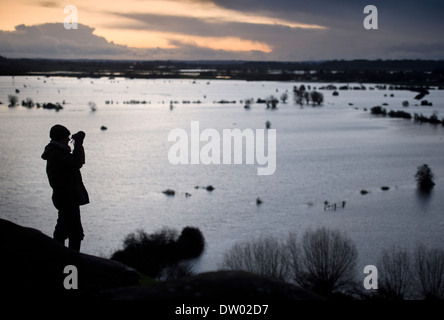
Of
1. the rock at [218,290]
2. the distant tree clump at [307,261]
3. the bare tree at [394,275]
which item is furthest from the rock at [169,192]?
the rock at [218,290]

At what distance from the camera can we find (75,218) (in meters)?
5.39

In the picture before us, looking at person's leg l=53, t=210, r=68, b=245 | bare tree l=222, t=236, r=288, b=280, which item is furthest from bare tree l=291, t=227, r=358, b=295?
person's leg l=53, t=210, r=68, b=245

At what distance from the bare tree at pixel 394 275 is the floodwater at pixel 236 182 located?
1303 millimetres

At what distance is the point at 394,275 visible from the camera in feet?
66.5

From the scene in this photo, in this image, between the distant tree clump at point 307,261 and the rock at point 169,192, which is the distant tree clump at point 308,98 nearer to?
the rock at point 169,192

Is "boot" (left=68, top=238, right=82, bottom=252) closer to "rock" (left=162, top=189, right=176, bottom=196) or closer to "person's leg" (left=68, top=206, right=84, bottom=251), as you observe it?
"person's leg" (left=68, top=206, right=84, bottom=251)

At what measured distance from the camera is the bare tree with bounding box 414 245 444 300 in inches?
776

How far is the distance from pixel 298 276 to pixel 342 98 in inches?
3527

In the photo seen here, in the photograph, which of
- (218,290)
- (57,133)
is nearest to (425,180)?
(57,133)

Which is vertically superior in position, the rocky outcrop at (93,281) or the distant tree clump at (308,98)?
the distant tree clump at (308,98)

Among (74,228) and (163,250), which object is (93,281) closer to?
Result: (74,228)

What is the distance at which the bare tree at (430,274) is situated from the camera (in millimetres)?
19703

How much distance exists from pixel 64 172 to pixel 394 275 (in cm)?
1816
